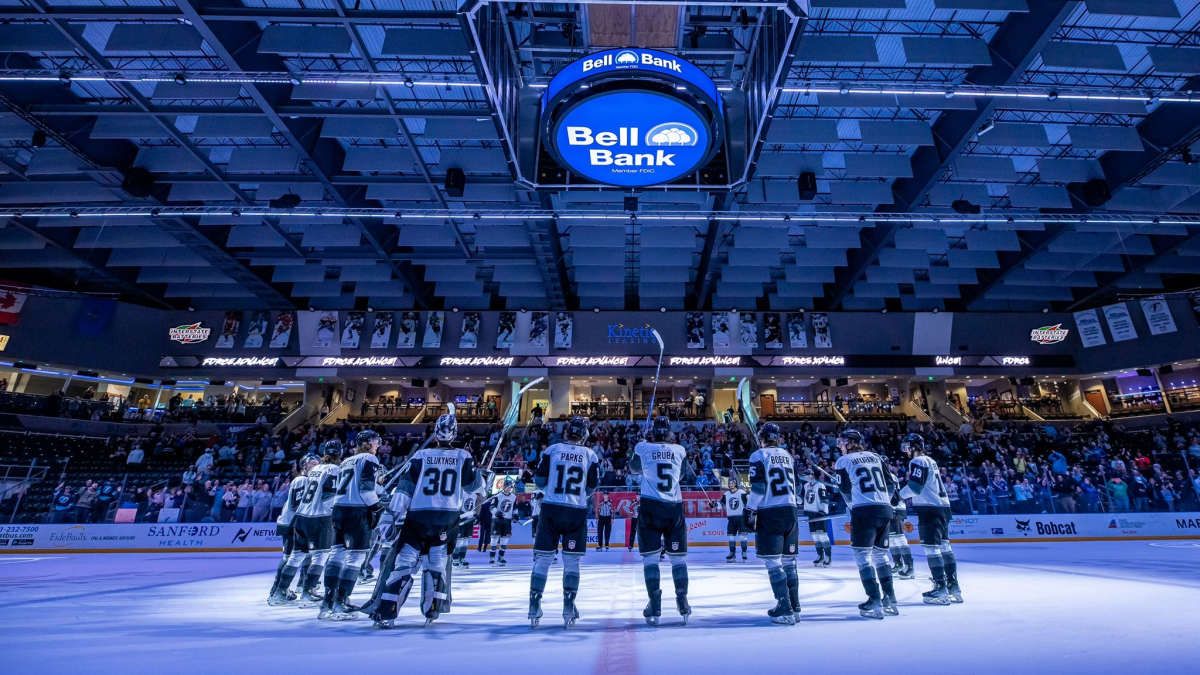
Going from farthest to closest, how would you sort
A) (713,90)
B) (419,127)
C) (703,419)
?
(703,419) < (419,127) < (713,90)

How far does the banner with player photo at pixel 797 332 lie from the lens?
93.8 ft

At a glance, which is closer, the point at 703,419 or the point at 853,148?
the point at 853,148

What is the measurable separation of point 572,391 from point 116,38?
977 inches

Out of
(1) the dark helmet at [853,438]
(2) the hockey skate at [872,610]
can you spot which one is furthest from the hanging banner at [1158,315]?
(2) the hockey skate at [872,610]

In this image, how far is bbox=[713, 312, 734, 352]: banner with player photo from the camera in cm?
2836

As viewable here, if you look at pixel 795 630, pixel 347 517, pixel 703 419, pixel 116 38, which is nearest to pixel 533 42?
pixel 116 38

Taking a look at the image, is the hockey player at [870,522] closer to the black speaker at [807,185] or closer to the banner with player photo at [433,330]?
the black speaker at [807,185]

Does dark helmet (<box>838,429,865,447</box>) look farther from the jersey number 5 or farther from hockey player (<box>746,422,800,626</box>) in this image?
the jersey number 5

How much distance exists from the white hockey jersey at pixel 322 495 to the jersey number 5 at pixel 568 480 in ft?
9.25

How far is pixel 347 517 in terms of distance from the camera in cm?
598

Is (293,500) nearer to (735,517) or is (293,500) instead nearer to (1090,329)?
(735,517)

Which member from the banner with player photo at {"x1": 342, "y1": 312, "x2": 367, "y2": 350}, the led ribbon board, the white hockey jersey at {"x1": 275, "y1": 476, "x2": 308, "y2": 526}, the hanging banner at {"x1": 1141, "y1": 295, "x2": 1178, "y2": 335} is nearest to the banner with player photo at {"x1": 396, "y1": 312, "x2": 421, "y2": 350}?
the banner with player photo at {"x1": 342, "y1": 312, "x2": 367, "y2": 350}

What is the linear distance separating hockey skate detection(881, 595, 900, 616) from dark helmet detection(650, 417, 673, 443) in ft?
9.17

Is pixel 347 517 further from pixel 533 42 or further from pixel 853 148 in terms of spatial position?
pixel 853 148
